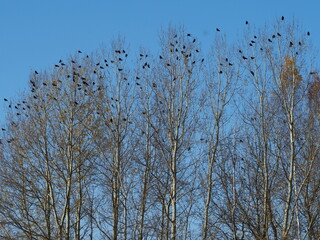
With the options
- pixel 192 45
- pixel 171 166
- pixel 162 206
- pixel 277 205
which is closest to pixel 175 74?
pixel 192 45

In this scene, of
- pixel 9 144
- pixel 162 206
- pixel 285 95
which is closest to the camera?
pixel 285 95

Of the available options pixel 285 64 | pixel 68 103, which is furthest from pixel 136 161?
pixel 285 64

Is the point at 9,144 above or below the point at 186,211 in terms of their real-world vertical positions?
above

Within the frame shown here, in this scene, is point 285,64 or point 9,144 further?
point 9,144

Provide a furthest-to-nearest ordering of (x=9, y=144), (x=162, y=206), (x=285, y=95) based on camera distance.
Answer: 1. (x=9, y=144)
2. (x=162, y=206)
3. (x=285, y=95)

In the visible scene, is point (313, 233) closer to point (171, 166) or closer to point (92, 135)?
point (171, 166)

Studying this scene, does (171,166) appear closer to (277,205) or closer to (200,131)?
(200,131)

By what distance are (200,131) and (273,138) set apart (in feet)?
7.43

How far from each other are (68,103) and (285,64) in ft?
22.0

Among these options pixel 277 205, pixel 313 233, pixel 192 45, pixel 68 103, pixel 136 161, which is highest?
pixel 192 45

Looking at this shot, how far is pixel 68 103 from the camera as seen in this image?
17625mm

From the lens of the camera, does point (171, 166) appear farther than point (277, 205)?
No

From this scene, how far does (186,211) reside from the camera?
17156 millimetres

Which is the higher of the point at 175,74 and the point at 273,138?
the point at 175,74
